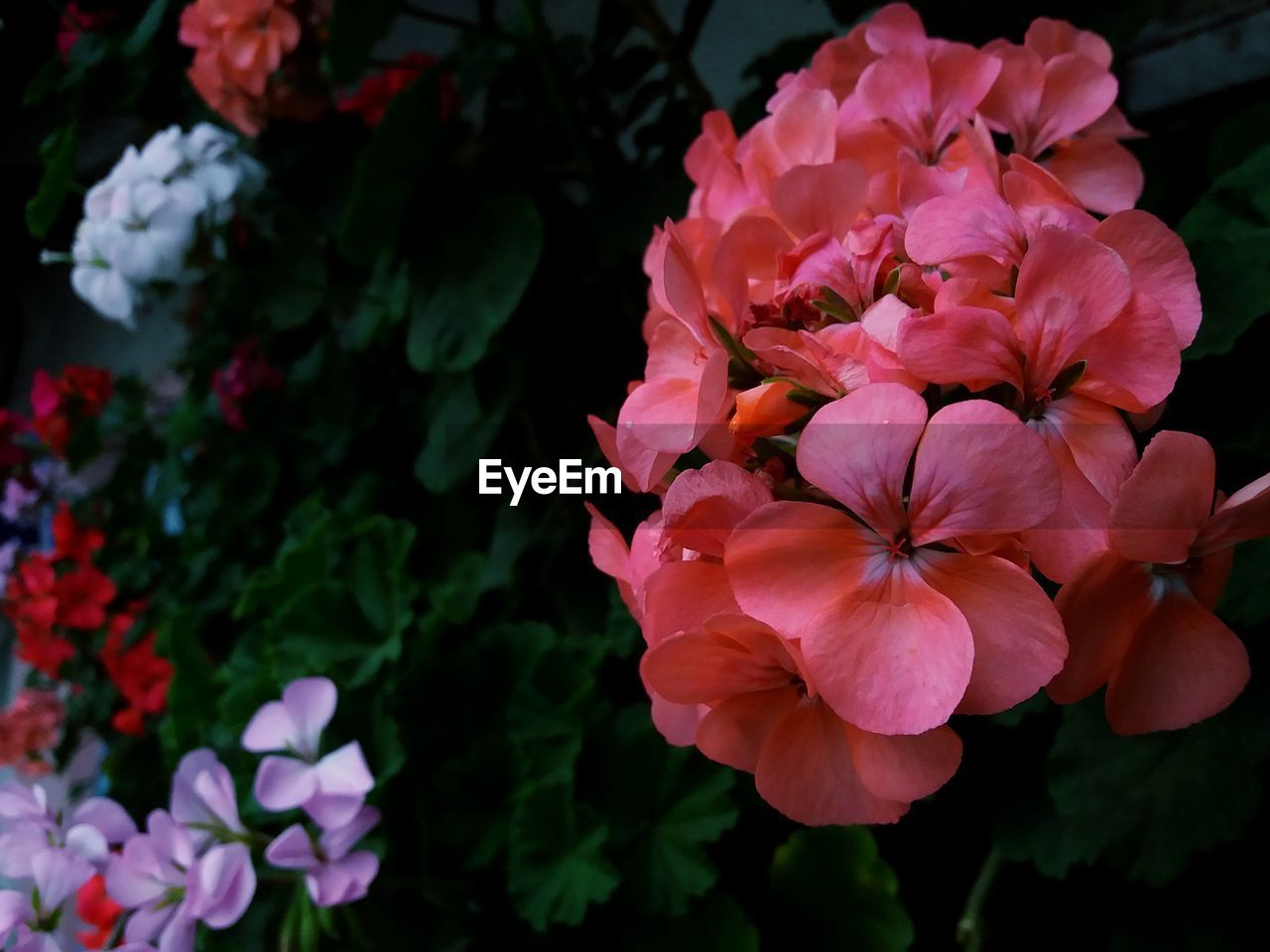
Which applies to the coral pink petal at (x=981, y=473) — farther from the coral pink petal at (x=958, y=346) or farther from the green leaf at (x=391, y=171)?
the green leaf at (x=391, y=171)

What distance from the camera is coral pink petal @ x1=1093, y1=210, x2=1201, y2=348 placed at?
288 millimetres

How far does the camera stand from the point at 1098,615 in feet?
0.90

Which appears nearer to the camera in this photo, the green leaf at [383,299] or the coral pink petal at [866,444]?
the coral pink petal at [866,444]

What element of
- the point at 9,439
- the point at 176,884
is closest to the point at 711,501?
the point at 176,884

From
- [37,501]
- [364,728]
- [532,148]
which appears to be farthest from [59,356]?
[364,728]

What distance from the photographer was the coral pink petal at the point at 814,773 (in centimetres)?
30

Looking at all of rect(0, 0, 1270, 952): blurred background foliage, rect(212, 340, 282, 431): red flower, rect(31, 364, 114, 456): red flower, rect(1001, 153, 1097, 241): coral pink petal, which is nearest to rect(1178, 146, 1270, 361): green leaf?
rect(0, 0, 1270, 952): blurred background foliage

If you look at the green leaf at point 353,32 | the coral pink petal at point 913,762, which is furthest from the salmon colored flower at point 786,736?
the green leaf at point 353,32

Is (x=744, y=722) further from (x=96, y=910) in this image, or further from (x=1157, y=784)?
(x=96, y=910)

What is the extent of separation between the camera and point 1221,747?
464 millimetres

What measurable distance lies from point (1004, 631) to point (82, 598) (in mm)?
1229

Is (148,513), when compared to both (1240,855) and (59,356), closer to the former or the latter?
(59,356)

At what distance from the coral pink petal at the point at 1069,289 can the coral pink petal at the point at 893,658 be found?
85 mm

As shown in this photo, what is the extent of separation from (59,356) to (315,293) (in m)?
1.62
